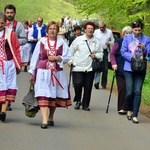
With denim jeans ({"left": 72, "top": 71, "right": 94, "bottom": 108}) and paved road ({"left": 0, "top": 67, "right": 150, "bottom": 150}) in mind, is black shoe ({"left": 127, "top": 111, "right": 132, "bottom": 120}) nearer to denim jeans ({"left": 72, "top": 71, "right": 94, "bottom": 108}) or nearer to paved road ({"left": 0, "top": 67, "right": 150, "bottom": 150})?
paved road ({"left": 0, "top": 67, "right": 150, "bottom": 150})

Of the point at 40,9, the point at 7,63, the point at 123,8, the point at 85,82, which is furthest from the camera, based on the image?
the point at 40,9

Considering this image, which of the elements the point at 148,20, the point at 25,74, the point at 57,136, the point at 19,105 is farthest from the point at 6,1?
the point at 57,136

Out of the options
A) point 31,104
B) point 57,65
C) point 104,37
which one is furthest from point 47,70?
point 104,37

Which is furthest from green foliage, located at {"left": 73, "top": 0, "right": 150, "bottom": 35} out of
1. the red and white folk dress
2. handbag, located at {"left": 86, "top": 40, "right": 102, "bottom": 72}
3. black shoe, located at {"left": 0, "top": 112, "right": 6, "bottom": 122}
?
black shoe, located at {"left": 0, "top": 112, "right": 6, "bottom": 122}

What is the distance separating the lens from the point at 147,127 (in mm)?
12109

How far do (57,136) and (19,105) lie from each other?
4180 millimetres

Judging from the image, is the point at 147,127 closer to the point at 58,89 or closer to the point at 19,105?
the point at 58,89

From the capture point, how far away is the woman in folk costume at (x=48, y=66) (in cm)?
1112

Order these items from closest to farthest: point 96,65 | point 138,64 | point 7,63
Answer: point 7,63 < point 138,64 < point 96,65

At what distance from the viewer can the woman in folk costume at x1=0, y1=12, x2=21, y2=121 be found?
37.0 ft

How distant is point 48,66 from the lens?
11.2m

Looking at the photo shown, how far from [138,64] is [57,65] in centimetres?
183

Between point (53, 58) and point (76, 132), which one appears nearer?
point (76, 132)

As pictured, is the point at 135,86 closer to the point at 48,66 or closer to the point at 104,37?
the point at 48,66
